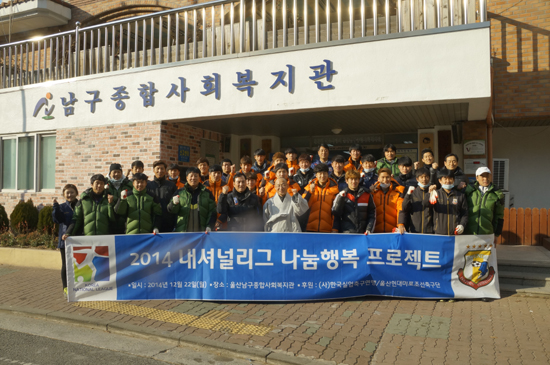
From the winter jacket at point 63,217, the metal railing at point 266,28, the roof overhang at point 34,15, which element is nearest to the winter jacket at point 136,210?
the winter jacket at point 63,217

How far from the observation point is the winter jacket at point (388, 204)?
589 centimetres

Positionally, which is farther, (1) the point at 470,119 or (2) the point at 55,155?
(2) the point at 55,155

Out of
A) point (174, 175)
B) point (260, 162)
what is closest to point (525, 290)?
point (260, 162)

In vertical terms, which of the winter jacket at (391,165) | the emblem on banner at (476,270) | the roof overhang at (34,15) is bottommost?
the emblem on banner at (476,270)

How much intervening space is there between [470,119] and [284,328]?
6780 millimetres

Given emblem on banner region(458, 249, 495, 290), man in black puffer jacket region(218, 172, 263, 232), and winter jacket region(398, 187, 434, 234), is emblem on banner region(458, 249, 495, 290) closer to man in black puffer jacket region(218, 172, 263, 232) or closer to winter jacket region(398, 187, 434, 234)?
winter jacket region(398, 187, 434, 234)

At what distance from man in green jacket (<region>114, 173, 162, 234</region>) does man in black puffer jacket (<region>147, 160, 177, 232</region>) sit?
310 mm

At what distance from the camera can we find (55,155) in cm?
1080

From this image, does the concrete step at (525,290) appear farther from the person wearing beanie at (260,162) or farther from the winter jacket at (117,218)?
the winter jacket at (117,218)

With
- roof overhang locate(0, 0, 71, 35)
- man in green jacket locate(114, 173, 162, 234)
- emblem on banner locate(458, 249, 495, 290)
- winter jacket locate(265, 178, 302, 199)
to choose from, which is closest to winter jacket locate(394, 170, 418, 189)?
emblem on banner locate(458, 249, 495, 290)

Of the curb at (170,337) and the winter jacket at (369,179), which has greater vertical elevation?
the winter jacket at (369,179)

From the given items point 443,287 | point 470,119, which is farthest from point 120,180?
point 470,119

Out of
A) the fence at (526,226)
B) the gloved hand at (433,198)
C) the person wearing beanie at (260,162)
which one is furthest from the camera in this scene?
the fence at (526,226)

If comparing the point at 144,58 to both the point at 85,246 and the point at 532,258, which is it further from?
the point at 532,258
